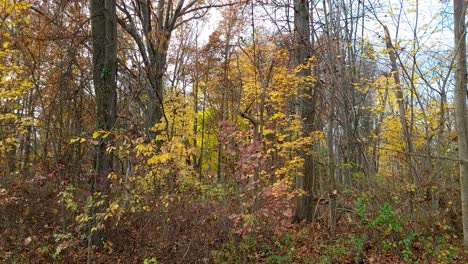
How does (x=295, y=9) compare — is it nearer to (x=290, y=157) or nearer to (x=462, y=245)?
(x=290, y=157)

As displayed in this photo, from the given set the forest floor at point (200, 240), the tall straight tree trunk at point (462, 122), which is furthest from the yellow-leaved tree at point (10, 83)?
the tall straight tree trunk at point (462, 122)

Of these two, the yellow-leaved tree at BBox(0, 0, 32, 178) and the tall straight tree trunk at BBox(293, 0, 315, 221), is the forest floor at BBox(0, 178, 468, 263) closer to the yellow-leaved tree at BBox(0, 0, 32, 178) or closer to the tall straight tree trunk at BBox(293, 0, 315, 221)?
the tall straight tree trunk at BBox(293, 0, 315, 221)

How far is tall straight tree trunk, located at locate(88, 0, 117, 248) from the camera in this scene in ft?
19.4

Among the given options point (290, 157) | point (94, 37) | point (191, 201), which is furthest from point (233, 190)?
point (94, 37)

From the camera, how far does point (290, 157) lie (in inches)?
367

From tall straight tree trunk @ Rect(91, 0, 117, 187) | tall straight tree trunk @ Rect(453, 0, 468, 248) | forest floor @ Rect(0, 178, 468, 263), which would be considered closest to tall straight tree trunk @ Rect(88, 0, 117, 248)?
tall straight tree trunk @ Rect(91, 0, 117, 187)

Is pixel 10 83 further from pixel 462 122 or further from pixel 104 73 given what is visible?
pixel 462 122

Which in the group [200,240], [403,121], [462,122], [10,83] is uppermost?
[10,83]

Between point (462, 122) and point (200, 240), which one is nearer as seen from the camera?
point (462, 122)

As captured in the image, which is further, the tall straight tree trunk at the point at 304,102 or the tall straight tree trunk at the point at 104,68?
the tall straight tree trunk at the point at 304,102

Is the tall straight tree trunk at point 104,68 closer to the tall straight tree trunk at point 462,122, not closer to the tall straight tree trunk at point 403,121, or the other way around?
the tall straight tree trunk at point 403,121

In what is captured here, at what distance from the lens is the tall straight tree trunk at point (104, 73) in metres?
5.91

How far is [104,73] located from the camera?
600cm

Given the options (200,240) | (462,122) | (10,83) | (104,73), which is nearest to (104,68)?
(104,73)
